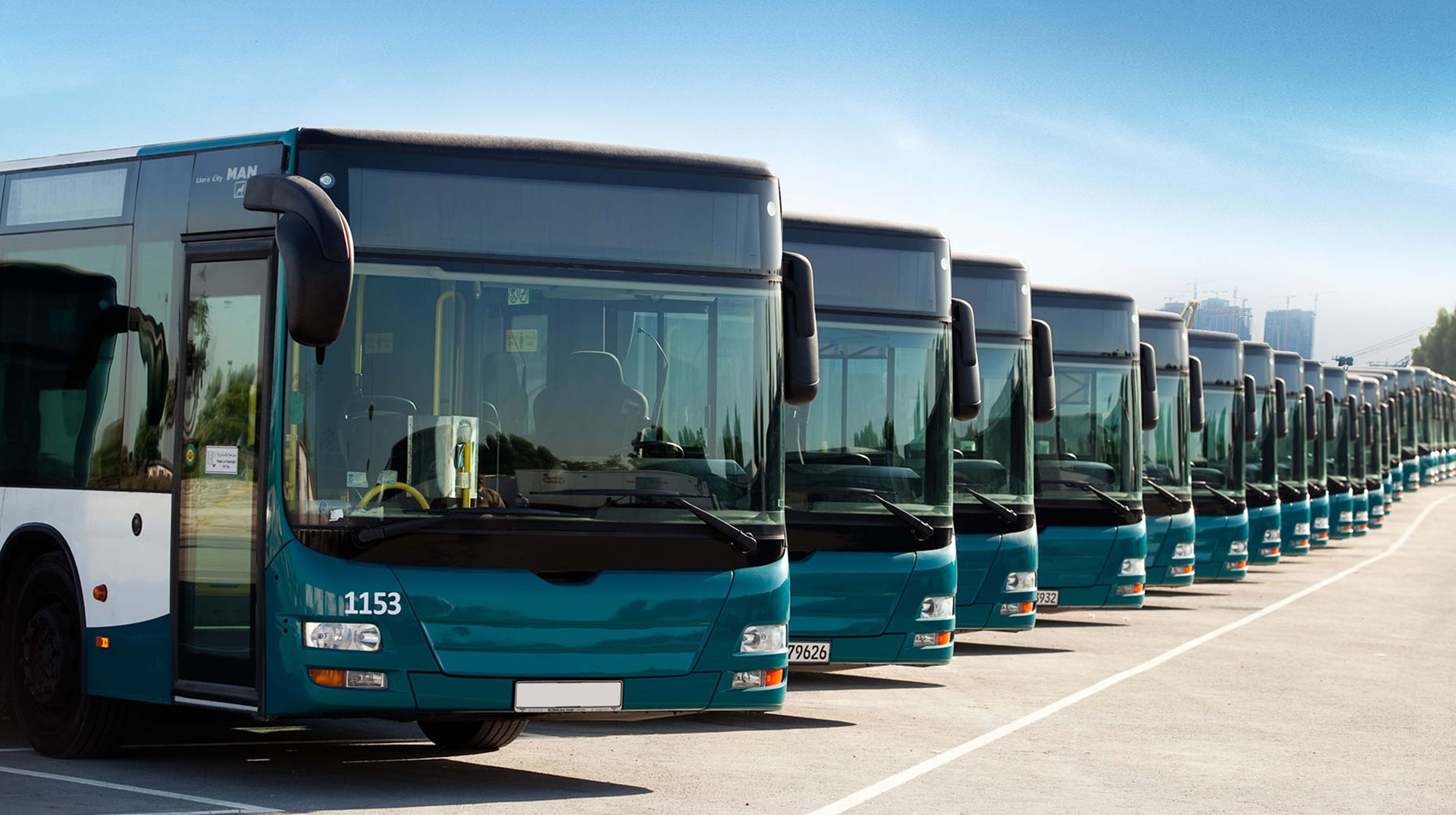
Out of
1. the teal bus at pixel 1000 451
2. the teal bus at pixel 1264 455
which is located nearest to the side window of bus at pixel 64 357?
the teal bus at pixel 1000 451

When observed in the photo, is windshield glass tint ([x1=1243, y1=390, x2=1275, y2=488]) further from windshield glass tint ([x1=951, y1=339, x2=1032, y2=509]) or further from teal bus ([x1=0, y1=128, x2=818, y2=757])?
teal bus ([x1=0, y1=128, x2=818, y2=757])

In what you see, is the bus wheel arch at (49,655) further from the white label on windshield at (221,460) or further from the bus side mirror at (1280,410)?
the bus side mirror at (1280,410)

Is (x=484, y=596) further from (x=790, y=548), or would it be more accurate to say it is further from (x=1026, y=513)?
(x=1026, y=513)

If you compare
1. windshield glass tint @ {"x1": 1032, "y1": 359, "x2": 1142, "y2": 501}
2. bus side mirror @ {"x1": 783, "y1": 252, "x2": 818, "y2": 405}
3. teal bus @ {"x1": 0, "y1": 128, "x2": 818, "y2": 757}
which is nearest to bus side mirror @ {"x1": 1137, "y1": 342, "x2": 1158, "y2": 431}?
windshield glass tint @ {"x1": 1032, "y1": 359, "x2": 1142, "y2": 501}

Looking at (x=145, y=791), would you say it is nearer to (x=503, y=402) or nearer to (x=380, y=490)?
(x=380, y=490)

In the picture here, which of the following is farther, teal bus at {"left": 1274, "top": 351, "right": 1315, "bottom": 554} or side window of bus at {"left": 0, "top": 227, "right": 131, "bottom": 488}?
teal bus at {"left": 1274, "top": 351, "right": 1315, "bottom": 554}

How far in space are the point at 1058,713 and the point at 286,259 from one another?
6955 millimetres

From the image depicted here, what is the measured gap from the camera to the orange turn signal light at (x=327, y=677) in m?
8.56

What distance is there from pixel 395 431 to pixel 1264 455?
21.1m

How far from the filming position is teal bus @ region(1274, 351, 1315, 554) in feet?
102

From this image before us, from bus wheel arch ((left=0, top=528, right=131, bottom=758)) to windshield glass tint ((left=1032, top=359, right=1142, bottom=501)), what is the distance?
1024 centimetres

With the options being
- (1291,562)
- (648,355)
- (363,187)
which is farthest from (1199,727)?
(1291,562)

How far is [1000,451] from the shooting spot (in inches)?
634

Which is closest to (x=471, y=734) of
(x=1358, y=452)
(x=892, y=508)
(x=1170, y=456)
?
(x=892, y=508)
